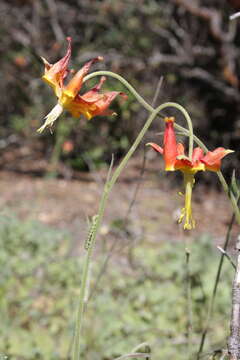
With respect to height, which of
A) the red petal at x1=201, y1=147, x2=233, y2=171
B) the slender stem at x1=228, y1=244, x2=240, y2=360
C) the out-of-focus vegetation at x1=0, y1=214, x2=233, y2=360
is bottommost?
Answer: the out-of-focus vegetation at x1=0, y1=214, x2=233, y2=360

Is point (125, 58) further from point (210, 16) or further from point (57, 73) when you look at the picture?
point (57, 73)

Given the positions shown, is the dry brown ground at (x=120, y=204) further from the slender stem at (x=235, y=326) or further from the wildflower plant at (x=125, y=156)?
the slender stem at (x=235, y=326)

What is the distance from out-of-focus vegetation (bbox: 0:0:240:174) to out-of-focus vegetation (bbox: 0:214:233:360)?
78.7 inches

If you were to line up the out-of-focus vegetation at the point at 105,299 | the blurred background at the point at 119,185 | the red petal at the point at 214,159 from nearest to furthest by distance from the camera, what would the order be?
the red petal at the point at 214,159 < the out-of-focus vegetation at the point at 105,299 < the blurred background at the point at 119,185

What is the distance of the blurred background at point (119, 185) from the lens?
8.51 feet

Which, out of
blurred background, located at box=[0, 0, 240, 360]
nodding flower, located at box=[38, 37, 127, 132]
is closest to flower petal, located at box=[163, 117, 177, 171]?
nodding flower, located at box=[38, 37, 127, 132]

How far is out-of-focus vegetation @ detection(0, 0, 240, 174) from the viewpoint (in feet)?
17.0

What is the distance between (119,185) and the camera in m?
5.11

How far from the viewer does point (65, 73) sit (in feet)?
3.86

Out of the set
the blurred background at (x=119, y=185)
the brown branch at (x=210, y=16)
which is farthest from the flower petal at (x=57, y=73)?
the brown branch at (x=210, y=16)

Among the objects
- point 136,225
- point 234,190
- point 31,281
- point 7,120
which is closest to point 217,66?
point 136,225

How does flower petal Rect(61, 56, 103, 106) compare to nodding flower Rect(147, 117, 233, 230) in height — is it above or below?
above

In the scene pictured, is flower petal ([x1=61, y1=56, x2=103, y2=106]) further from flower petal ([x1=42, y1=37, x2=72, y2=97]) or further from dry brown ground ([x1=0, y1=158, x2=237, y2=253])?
dry brown ground ([x1=0, y1=158, x2=237, y2=253])

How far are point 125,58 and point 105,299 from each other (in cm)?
300
